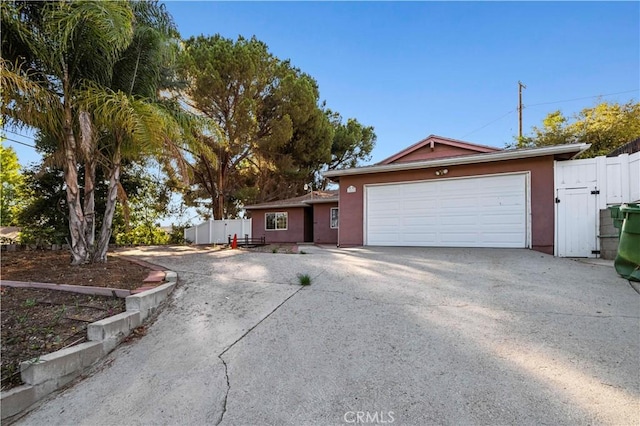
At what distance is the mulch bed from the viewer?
3166 millimetres

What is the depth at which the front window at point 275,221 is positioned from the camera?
1821cm

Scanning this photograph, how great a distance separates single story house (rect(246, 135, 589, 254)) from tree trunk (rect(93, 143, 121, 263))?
20.3ft

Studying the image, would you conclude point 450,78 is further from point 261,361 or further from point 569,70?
point 261,361

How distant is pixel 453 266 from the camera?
239 inches

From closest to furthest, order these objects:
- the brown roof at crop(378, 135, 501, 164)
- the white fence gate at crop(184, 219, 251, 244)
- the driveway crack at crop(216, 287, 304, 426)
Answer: the driveway crack at crop(216, 287, 304, 426), the brown roof at crop(378, 135, 501, 164), the white fence gate at crop(184, 219, 251, 244)

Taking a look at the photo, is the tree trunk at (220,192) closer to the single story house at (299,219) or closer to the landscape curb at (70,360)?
the single story house at (299,219)

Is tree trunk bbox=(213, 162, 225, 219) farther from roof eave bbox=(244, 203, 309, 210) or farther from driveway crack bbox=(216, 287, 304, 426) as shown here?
driveway crack bbox=(216, 287, 304, 426)

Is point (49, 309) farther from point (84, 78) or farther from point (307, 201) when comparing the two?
point (307, 201)

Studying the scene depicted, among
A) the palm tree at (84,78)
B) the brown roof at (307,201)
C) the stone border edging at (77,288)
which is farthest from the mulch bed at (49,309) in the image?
the brown roof at (307,201)

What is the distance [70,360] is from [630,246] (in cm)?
751

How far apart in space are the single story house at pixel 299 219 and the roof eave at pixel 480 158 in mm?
5395

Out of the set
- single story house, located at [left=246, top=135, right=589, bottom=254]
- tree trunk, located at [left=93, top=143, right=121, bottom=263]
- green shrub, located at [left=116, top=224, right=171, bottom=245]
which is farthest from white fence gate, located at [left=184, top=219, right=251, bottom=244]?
tree trunk, located at [left=93, top=143, right=121, bottom=263]

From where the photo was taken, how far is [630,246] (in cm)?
491

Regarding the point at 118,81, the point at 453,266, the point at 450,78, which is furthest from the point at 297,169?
the point at 453,266
